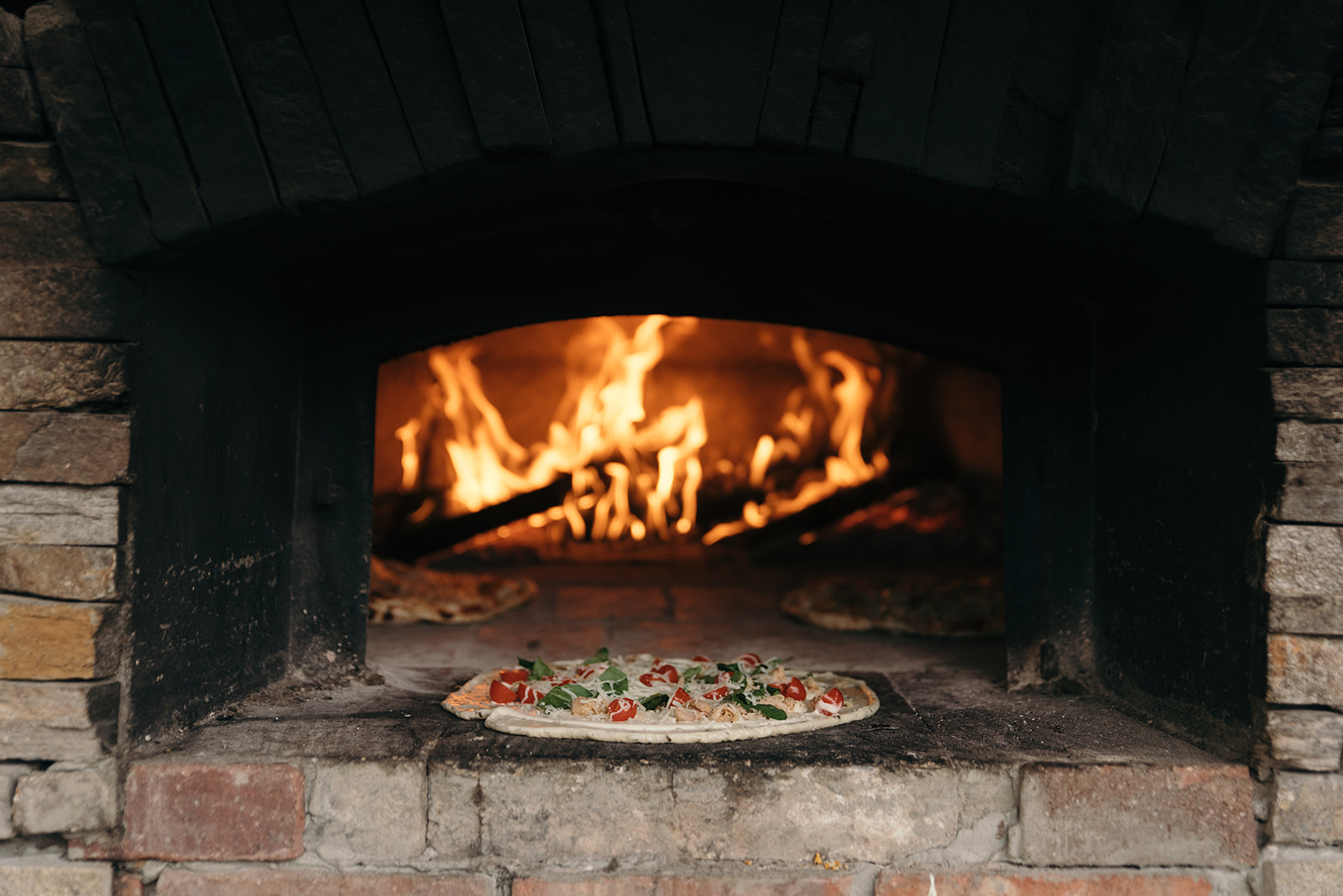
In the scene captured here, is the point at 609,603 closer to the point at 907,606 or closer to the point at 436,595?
the point at 436,595

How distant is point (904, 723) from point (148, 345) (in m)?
1.77

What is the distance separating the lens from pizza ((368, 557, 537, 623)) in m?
3.28

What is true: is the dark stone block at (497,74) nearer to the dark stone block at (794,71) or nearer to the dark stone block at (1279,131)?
the dark stone block at (794,71)

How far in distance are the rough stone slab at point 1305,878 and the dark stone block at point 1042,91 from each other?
1.39 meters

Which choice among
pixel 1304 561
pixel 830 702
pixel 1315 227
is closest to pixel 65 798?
pixel 830 702

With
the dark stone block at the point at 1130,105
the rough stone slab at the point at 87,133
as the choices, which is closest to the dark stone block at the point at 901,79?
the dark stone block at the point at 1130,105

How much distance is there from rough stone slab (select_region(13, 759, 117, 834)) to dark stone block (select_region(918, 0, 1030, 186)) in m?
1.94

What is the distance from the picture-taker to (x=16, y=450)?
1711mm

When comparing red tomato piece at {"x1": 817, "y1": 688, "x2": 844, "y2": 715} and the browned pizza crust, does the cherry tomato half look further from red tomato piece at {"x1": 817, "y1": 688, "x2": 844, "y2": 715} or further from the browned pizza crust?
the browned pizza crust

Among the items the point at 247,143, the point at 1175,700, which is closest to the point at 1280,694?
the point at 1175,700

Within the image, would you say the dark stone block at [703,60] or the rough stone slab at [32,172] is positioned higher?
the dark stone block at [703,60]

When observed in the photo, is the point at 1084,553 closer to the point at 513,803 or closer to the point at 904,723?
the point at 904,723

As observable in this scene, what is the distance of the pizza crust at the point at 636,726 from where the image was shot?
6.09ft

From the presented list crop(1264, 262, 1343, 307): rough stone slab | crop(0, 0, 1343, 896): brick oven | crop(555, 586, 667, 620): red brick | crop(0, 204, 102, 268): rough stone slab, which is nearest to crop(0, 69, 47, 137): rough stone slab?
crop(0, 0, 1343, 896): brick oven
